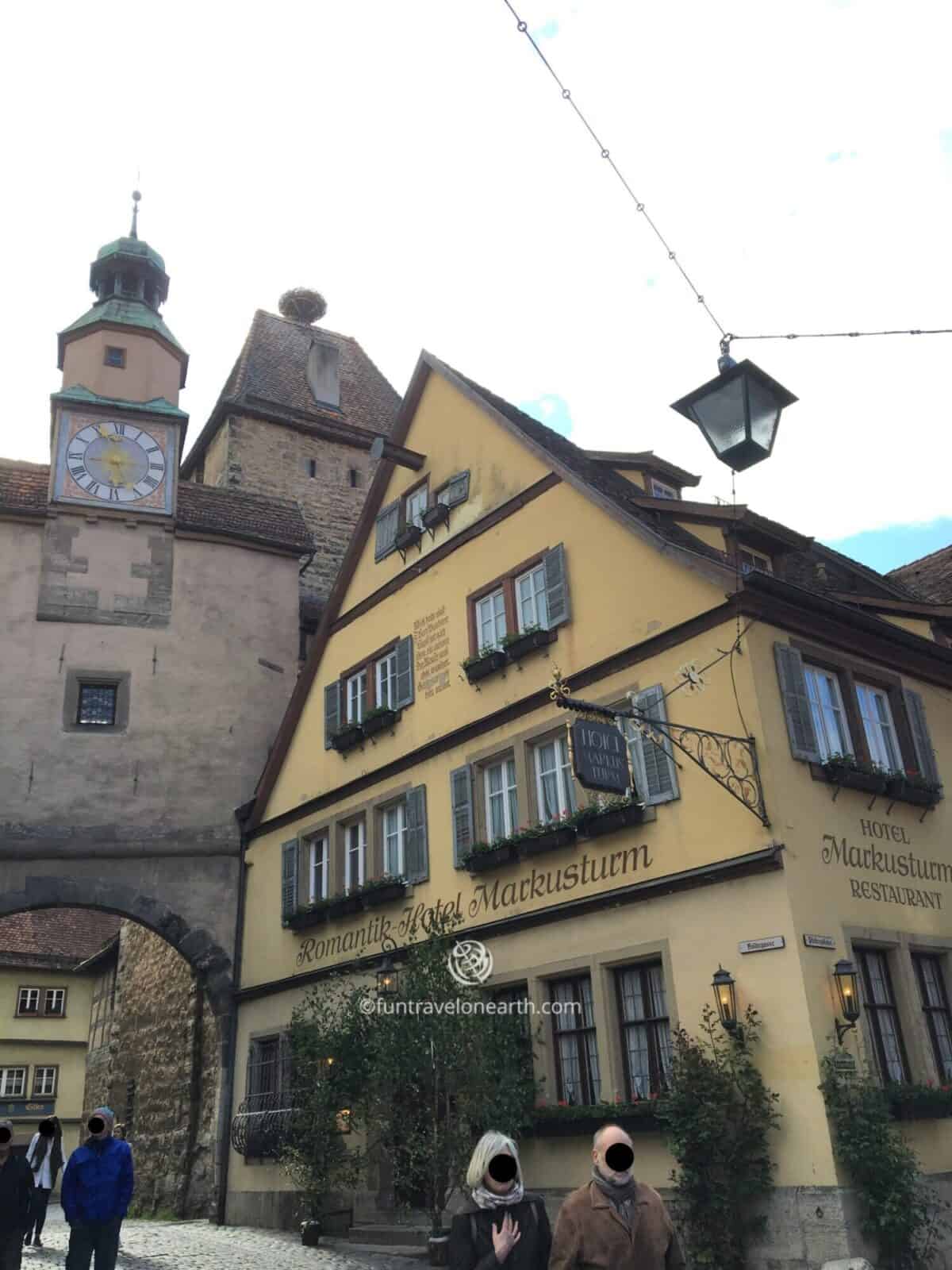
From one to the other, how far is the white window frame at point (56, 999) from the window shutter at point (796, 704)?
31.8 meters

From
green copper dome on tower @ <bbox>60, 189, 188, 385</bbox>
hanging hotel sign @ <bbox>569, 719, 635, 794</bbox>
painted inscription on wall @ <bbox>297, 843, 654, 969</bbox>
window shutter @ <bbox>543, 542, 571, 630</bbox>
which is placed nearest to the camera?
hanging hotel sign @ <bbox>569, 719, 635, 794</bbox>

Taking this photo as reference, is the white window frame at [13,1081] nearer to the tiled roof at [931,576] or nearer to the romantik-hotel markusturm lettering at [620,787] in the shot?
the romantik-hotel markusturm lettering at [620,787]

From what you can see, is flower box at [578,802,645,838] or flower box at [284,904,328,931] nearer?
flower box at [578,802,645,838]

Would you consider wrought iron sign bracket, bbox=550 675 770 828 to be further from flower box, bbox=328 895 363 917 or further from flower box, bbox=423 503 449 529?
flower box, bbox=328 895 363 917

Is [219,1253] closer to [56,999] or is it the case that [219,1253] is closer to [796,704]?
[796,704]

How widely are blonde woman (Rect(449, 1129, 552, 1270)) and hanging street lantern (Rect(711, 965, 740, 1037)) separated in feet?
19.3

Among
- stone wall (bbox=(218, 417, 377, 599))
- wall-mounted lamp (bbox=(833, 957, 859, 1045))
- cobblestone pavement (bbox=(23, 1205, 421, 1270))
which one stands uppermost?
stone wall (bbox=(218, 417, 377, 599))

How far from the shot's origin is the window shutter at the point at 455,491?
1546cm

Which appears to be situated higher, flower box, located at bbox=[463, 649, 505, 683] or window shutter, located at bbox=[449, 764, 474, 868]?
flower box, located at bbox=[463, 649, 505, 683]

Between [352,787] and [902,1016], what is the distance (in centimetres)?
783

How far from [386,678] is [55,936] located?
25.4 metres

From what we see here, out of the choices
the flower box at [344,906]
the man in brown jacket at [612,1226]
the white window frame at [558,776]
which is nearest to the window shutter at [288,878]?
the flower box at [344,906]

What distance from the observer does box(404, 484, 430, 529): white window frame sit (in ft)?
53.3

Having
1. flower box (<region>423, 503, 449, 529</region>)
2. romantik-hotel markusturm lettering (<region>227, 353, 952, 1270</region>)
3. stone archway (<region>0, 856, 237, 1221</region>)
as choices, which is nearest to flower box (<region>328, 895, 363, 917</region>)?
romantik-hotel markusturm lettering (<region>227, 353, 952, 1270</region>)
